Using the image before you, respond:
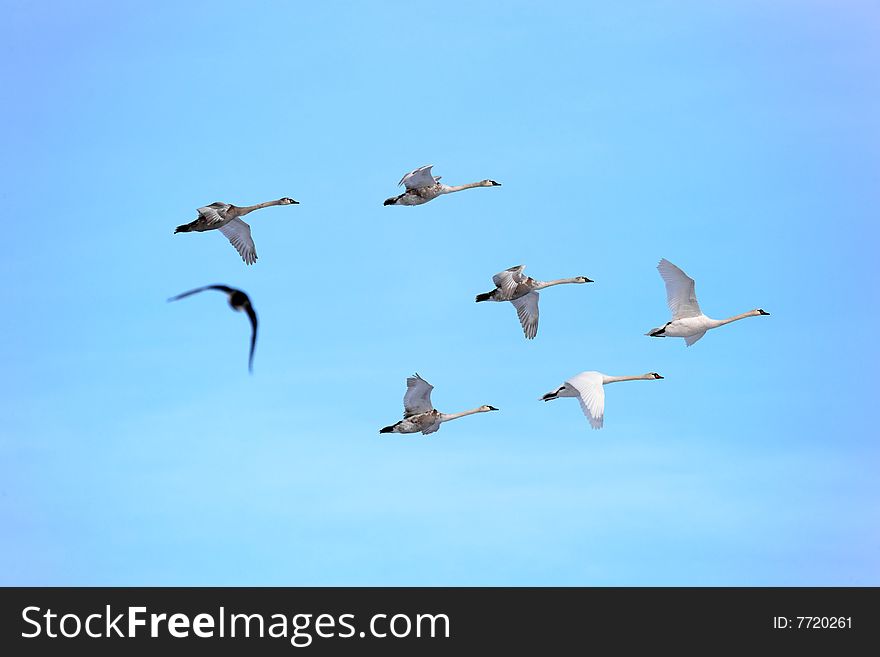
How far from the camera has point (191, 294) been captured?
28.0 meters

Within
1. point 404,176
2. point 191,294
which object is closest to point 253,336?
point 191,294

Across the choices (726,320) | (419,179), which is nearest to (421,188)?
(419,179)

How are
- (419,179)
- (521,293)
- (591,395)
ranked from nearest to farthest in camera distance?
1. (591,395)
2. (419,179)
3. (521,293)

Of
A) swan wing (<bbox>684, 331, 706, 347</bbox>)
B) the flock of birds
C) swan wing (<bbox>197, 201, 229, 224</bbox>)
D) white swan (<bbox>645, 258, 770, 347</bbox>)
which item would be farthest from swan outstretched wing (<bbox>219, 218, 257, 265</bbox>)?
swan wing (<bbox>684, 331, 706, 347</bbox>)

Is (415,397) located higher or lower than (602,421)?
higher

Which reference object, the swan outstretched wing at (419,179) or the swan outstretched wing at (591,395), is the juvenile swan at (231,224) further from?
the swan outstretched wing at (591,395)

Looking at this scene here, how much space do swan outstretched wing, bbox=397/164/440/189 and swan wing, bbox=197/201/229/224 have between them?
763 cm

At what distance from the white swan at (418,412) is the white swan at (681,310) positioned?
9211 mm

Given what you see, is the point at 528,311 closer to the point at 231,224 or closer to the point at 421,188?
the point at 421,188

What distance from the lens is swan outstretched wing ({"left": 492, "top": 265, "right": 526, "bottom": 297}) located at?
57.2 meters

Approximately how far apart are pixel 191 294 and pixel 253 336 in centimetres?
366

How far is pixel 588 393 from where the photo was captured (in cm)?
4862

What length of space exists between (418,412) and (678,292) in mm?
11528
